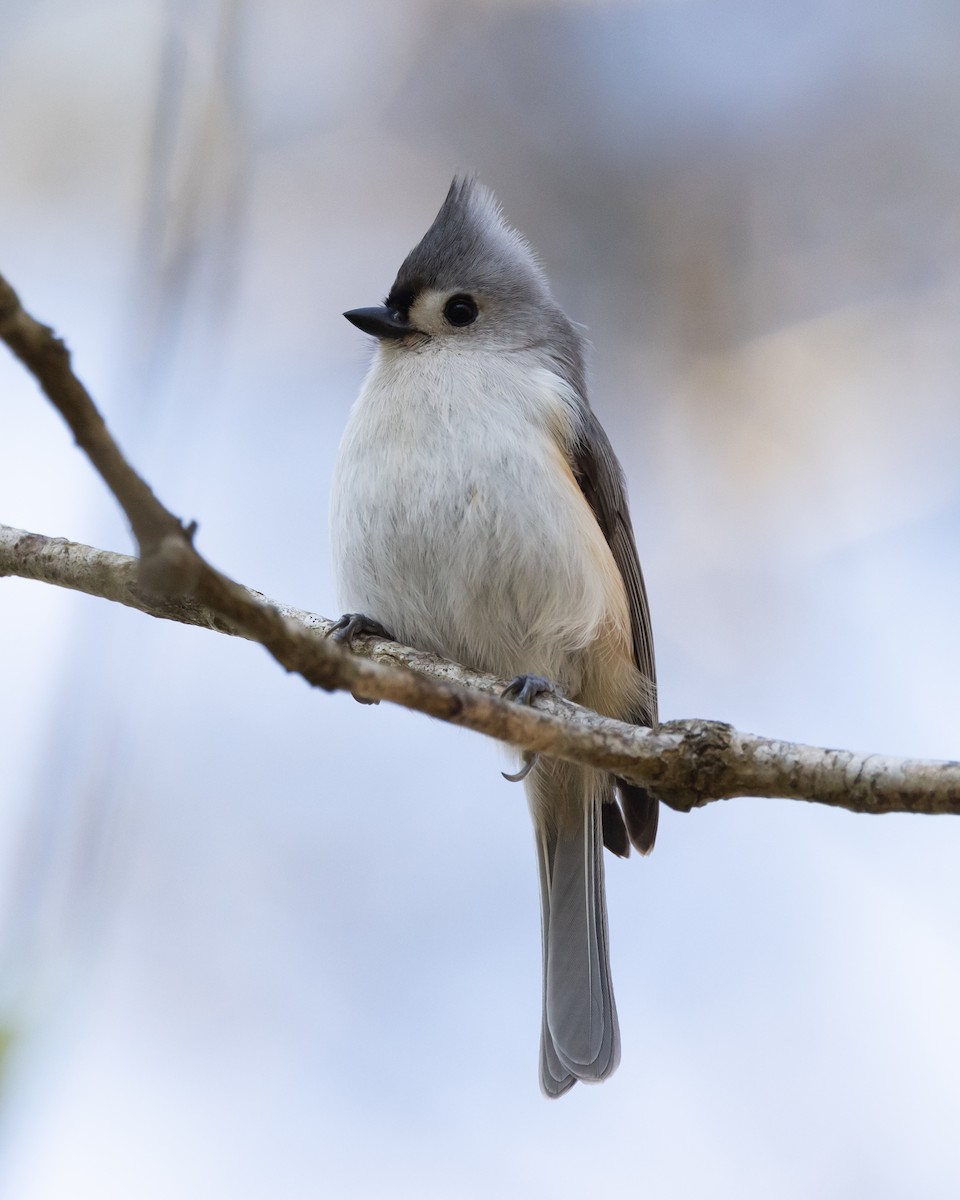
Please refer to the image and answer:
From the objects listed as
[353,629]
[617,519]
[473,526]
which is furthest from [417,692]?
[617,519]

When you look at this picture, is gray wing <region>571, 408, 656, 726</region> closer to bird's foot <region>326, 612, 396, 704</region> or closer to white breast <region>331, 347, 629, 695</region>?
white breast <region>331, 347, 629, 695</region>

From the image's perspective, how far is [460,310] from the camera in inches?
114

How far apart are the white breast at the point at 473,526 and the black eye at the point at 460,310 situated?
8.8 inches

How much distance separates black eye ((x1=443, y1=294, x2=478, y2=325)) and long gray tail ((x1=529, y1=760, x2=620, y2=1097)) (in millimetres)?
1099

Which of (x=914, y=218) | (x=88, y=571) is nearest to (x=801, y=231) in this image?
(x=914, y=218)

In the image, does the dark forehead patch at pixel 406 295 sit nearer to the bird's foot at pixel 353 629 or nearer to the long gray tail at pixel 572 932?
the bird's foot at pixel 353 629

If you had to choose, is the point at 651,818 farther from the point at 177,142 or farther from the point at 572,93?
the point at 572,93

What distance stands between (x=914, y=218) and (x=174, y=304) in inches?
123

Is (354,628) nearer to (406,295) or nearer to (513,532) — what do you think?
(513,532)

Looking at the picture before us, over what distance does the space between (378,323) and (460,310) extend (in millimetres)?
216

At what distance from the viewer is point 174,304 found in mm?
1948

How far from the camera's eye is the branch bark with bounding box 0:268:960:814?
1207 mm

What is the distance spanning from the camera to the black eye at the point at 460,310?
289cm

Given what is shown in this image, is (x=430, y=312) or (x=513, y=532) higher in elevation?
(x=430, y=312)
